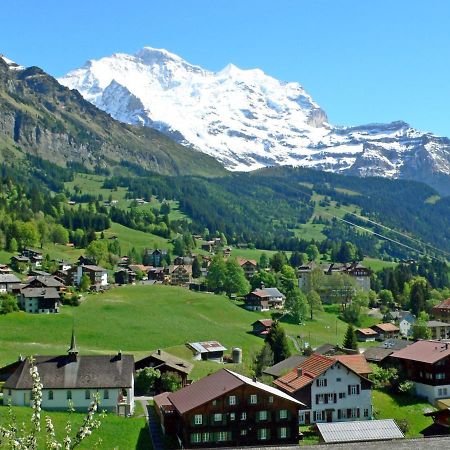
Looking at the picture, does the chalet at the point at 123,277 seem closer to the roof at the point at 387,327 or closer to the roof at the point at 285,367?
the roof at the point at 387,327

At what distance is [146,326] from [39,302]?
715 inches

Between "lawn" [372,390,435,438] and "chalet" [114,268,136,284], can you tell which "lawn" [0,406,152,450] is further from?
"chalet" [114,268,136,284]

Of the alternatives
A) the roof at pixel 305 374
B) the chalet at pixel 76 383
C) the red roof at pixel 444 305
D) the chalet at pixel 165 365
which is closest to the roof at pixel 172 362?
the chalet at pixel 165 365

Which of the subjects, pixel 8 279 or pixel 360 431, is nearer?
pixel 360 431

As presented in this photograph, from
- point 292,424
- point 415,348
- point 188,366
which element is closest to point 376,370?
point 415,348

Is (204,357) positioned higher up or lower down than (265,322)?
lower down

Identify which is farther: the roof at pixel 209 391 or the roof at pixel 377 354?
the roof at pixel 377 354

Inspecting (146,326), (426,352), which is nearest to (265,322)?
(146,326)

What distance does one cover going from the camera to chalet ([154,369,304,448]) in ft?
194

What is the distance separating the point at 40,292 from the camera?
11894 centimetres

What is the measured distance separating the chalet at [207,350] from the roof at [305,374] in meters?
27.3

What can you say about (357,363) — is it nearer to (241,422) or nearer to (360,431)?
(360,431)

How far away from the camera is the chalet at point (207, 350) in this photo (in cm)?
10394

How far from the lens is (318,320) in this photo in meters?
146
